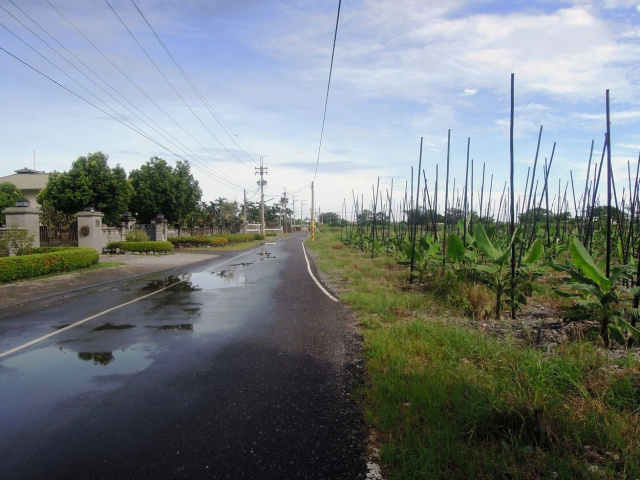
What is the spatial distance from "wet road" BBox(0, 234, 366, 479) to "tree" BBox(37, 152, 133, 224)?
64.5 feet

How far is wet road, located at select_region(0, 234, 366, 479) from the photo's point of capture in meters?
3.00

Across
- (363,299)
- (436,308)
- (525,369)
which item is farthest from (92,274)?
(525,369)

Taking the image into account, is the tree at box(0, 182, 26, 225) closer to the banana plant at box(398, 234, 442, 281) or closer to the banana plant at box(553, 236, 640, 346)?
the banana plant at box(398, 234, 442, 281)

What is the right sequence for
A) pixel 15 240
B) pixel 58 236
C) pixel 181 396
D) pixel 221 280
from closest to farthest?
pixel 181 396
pixel 221 280
pixel 15 240
pixel 58 236

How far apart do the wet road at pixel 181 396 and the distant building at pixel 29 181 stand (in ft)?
151

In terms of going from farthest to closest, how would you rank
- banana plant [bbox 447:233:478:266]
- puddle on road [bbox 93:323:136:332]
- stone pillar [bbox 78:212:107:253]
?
stone pillar [bbox 78:212:107:253] → banana plant [bbox 447:233:478:266] → puddle on road [bbox 93:323:136:332]

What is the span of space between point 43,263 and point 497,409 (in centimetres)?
1500

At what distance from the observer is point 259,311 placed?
27.6 feet

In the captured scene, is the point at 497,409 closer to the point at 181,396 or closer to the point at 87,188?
the point at 181,396

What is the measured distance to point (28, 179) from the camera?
50000mm

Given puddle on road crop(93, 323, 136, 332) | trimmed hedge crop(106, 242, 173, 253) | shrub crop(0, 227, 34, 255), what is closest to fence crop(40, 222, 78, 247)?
trimmed hedge crop(106, 242, 173, 253)

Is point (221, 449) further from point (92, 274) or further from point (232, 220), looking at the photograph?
point (232, 220)

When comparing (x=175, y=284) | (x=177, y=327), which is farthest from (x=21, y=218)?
(x=177, y=327)

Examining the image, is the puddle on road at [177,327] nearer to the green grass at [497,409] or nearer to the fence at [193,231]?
the green grass at [497,409]
